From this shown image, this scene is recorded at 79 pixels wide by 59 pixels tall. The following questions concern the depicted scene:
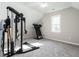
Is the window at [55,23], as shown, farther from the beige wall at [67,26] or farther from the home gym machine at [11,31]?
the home gym machine at [11,31]

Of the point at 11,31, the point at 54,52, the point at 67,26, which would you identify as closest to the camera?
the point at 11,31

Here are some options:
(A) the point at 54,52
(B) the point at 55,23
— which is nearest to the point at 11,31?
(A) the point at 54,52

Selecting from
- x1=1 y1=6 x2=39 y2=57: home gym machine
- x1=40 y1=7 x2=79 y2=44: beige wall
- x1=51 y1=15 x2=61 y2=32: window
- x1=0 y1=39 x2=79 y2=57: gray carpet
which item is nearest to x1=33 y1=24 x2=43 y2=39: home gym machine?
x1=40 y1=7 x2=79 y2=44: beige wall

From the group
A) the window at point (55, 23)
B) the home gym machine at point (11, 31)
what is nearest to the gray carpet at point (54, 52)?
the home gym machine at point (11, 31)

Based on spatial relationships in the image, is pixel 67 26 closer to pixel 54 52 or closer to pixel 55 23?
pixel 55 23

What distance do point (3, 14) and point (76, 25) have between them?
300 cm

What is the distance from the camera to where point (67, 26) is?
425 centimetres

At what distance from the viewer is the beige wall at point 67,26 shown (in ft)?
12.8

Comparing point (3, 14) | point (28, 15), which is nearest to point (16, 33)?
point (3, 14)

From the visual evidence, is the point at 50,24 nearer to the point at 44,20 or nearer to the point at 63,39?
the point at 44,20

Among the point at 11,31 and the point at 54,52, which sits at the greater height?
the point at 11,31

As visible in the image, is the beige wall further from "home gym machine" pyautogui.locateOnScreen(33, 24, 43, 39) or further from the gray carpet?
the gray carpet

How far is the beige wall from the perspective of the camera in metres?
3.89

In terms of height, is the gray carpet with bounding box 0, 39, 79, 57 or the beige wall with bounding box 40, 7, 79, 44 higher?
the beige wall with bounding box 40, 7, 79, 44
